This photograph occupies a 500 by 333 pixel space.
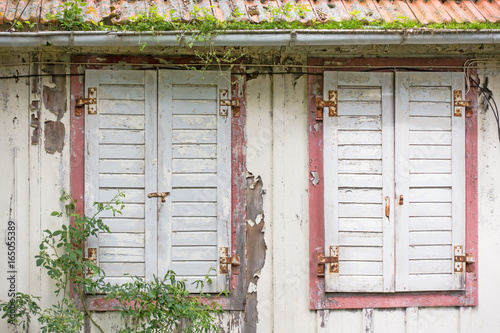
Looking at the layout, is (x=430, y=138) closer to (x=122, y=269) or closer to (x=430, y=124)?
(x=430, y=124)

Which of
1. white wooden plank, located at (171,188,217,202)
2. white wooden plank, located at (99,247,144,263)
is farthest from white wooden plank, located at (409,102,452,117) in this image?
white wooden plank, located at (99,247,144,263)

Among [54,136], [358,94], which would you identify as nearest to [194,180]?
[54,136]

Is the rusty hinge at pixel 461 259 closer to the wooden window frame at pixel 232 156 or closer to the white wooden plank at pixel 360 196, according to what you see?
the white wooden plank at pixel 360 196

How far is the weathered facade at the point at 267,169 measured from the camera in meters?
4.19

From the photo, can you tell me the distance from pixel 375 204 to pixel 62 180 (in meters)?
2.64

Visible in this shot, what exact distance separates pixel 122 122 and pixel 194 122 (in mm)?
599

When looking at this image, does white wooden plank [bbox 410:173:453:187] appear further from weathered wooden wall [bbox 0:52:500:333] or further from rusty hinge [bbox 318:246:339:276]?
rusty hinge [bbox 318:246:339:276]

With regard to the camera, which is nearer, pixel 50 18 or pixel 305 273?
pixel 50 18

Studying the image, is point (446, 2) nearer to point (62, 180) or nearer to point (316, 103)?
point (316, 103)

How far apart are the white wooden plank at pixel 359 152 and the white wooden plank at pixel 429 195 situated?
43 centimetres

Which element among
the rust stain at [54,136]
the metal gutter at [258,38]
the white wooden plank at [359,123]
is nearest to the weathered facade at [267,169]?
the rust stain at [54,136]

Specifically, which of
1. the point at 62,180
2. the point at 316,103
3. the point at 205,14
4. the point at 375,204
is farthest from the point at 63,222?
the point at 375,204

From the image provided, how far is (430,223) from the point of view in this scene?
4266 mm

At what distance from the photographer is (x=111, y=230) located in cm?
418
